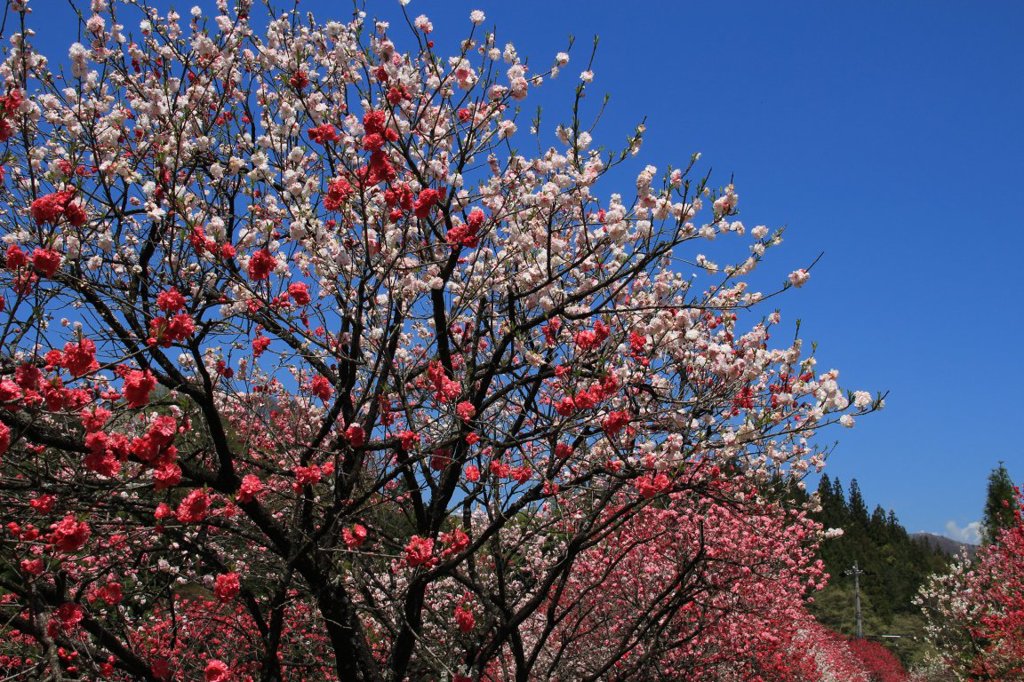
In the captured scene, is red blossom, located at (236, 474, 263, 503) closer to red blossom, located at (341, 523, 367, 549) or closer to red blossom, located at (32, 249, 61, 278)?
red blossom, located at (341, 523, 367, 549)

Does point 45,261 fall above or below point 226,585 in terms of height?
above

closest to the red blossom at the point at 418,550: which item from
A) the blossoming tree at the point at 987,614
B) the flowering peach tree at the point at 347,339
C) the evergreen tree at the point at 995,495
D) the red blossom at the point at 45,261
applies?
the flowering peach tree at the point at 347,339

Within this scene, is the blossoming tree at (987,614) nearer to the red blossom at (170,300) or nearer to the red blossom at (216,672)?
the red blossom at (216,672)

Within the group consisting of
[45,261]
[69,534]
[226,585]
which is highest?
[45,261]

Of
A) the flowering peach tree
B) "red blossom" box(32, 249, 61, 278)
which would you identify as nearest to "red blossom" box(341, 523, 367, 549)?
the flowering peach tree

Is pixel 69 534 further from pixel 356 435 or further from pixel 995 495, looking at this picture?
pixel 995 495

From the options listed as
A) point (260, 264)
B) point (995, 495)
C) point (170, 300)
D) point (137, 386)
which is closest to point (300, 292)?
point (260, 264)

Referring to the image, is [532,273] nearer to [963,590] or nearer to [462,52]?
[462,52]

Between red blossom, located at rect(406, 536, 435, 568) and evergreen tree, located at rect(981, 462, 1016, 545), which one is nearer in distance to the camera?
red blossom, located at rect(406, 536, 435, 568)

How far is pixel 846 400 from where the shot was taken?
501 cm

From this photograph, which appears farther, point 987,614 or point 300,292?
point 987,614

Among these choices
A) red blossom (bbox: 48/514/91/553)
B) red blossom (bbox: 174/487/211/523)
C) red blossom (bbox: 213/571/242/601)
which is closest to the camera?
red blossom (bbox: 48/514/91/553)

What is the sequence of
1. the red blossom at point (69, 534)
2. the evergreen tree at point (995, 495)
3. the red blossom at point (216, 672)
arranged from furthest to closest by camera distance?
the evergreen tree at point (995, 495), the red blossom at point (216, 672), the red blossom at point (69, 534)

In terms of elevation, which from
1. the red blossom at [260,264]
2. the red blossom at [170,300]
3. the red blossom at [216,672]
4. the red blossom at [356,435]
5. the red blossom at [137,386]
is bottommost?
the red blossom at [216,672]
